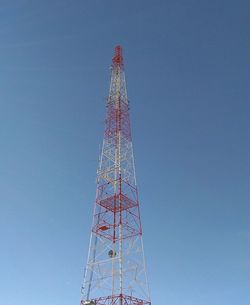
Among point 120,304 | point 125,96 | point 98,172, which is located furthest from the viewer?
point 125,96

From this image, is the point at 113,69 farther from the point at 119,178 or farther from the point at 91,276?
the point at 91,276

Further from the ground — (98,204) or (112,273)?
(98,204)

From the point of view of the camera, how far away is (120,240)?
48.2m

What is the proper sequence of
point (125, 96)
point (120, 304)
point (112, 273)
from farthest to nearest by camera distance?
point (125, 96)
point (112, 273)
point (120, 304)

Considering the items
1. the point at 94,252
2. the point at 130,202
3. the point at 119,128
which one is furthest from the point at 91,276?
the point at 119,128

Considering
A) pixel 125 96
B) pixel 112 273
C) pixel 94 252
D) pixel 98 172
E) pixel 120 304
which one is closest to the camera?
pixel 120 304

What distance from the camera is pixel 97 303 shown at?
44.9 metres

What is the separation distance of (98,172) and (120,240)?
1073 centimetres

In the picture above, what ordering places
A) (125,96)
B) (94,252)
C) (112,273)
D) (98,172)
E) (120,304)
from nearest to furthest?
1. (120,304)
2. (112,273)
3. (94,252)
4. (98,172)
5. (125,96)

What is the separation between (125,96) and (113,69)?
16.3 feet

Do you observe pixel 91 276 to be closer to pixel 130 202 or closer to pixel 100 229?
pixel 100 229

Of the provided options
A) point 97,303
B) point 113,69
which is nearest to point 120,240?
point 97,303

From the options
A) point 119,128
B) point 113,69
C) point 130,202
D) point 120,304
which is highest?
point 113,69

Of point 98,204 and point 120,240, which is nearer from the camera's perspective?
point 120,240
